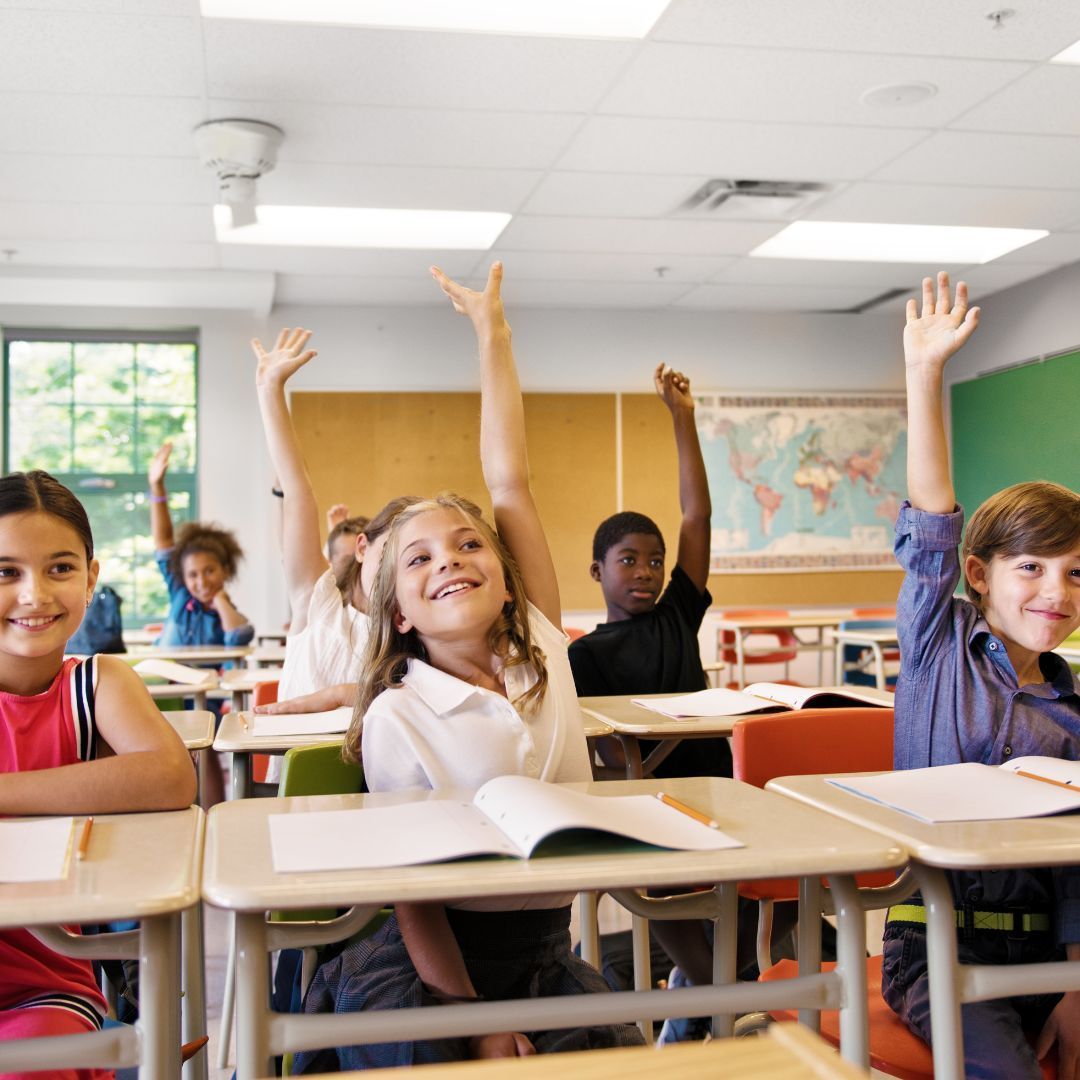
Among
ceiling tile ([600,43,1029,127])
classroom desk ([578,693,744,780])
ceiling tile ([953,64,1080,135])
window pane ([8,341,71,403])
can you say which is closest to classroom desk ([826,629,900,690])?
ceiling tile ([953,64,1080,135])

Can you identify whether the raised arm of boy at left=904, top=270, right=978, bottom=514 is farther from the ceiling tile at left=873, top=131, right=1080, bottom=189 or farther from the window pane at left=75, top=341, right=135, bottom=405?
the window pane at left=75, top=341, right=135, bottom=405

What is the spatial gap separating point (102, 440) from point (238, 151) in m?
3.34

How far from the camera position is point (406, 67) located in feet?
12.5

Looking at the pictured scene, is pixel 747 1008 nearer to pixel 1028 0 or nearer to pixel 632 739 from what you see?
pixel 632 739

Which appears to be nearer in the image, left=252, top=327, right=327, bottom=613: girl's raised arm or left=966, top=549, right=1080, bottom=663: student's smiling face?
left=966, top=549, right=1080, bottom=663: student's smiling face

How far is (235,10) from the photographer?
3.42 m

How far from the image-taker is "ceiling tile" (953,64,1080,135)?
3.95m

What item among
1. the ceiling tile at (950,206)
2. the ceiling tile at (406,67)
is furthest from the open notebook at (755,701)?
the ceiling tile at (950,206)

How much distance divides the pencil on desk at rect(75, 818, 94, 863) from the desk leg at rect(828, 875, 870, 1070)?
77 cm

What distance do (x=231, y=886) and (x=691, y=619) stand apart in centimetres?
211

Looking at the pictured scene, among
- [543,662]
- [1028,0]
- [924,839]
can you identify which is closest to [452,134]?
[1028,0]

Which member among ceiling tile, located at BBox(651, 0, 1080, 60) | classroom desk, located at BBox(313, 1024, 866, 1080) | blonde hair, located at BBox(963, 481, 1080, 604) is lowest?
classroom desk, located at BBox(313, 1024, 866, 1080)

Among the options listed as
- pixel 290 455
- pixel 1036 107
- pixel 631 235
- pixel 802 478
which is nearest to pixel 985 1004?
pixel 290 455

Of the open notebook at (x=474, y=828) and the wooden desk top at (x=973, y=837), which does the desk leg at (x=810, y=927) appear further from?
the open notebook at (x=474, y=828)
